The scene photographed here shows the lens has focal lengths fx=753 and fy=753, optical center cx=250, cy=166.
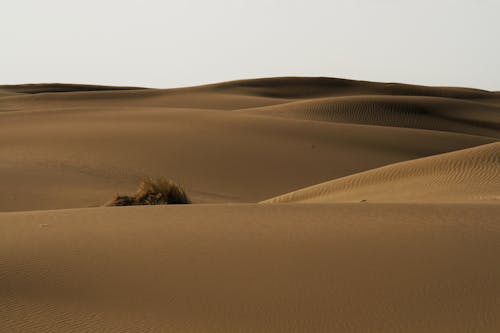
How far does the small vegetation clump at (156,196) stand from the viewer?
10.0 metres

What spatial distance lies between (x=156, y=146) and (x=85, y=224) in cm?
1415

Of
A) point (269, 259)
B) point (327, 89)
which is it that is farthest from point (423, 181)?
point (327, 89)

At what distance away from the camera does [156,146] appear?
20.1 metres

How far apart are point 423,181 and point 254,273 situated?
812 cm

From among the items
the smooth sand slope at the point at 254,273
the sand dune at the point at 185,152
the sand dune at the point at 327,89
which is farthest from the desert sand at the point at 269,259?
the sand dune at the point at 327,89

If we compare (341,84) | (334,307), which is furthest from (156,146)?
(341,84)

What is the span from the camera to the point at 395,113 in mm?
39688

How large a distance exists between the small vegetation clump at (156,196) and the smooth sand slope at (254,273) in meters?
3.73

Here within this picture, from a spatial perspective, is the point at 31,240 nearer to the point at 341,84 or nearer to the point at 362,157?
the point at 362,157

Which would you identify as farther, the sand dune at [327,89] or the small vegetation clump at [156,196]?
the sand dune at [327,89]

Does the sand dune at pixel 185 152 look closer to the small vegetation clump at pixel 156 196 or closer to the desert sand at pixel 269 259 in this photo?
the desert sand at pixel 269 259

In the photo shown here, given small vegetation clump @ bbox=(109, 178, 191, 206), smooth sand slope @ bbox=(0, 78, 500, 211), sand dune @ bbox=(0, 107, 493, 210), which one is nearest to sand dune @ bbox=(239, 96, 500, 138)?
sand dune @ bbox=(0, 107, 493, 210)

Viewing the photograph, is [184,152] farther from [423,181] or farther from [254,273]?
[254,273]

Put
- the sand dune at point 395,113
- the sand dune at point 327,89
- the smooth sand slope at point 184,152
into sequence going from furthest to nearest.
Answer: the sand dune at point 327,89 < the sand dune at point 395,113 < the smooth sand slope at point 184,152
